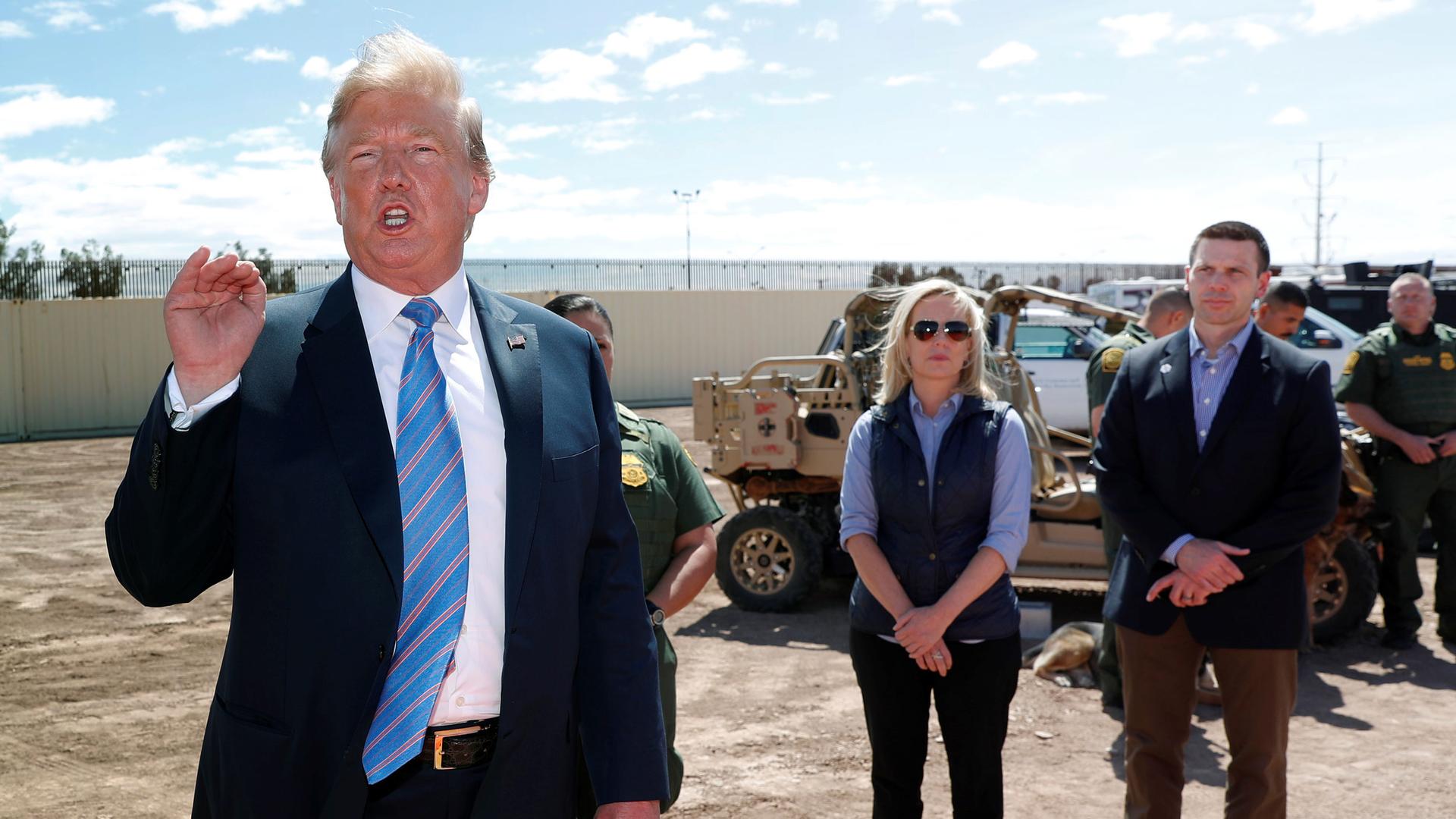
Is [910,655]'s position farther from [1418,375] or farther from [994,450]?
[1418,375]

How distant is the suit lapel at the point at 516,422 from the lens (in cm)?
187

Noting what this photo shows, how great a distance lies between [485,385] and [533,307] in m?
0.24

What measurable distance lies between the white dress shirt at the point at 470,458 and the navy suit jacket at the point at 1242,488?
2356mm

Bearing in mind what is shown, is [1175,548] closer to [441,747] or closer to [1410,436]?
[441,747]

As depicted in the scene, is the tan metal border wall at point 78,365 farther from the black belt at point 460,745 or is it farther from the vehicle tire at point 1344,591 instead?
the black belt at point 460,745

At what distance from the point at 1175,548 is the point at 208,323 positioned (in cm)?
278

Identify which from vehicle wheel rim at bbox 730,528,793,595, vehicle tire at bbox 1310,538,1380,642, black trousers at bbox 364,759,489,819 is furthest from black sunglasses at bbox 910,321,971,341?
vehicle wheel rim at bbox 730,528,793,595

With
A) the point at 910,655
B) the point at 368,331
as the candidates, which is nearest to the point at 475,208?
the point at 368,331

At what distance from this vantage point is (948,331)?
3.65 meters

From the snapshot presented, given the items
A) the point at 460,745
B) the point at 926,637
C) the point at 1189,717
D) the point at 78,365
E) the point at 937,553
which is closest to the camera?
the point at 460,745

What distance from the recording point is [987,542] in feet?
11.3

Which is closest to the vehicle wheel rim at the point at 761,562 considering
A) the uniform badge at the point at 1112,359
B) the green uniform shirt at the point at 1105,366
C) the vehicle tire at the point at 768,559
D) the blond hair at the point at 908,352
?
the vehicle tire at the point at 768,559

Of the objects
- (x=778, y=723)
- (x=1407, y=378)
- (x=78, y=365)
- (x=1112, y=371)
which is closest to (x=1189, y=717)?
(x=1112, y=371)

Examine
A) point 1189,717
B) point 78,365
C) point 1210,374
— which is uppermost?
point 1210,374
